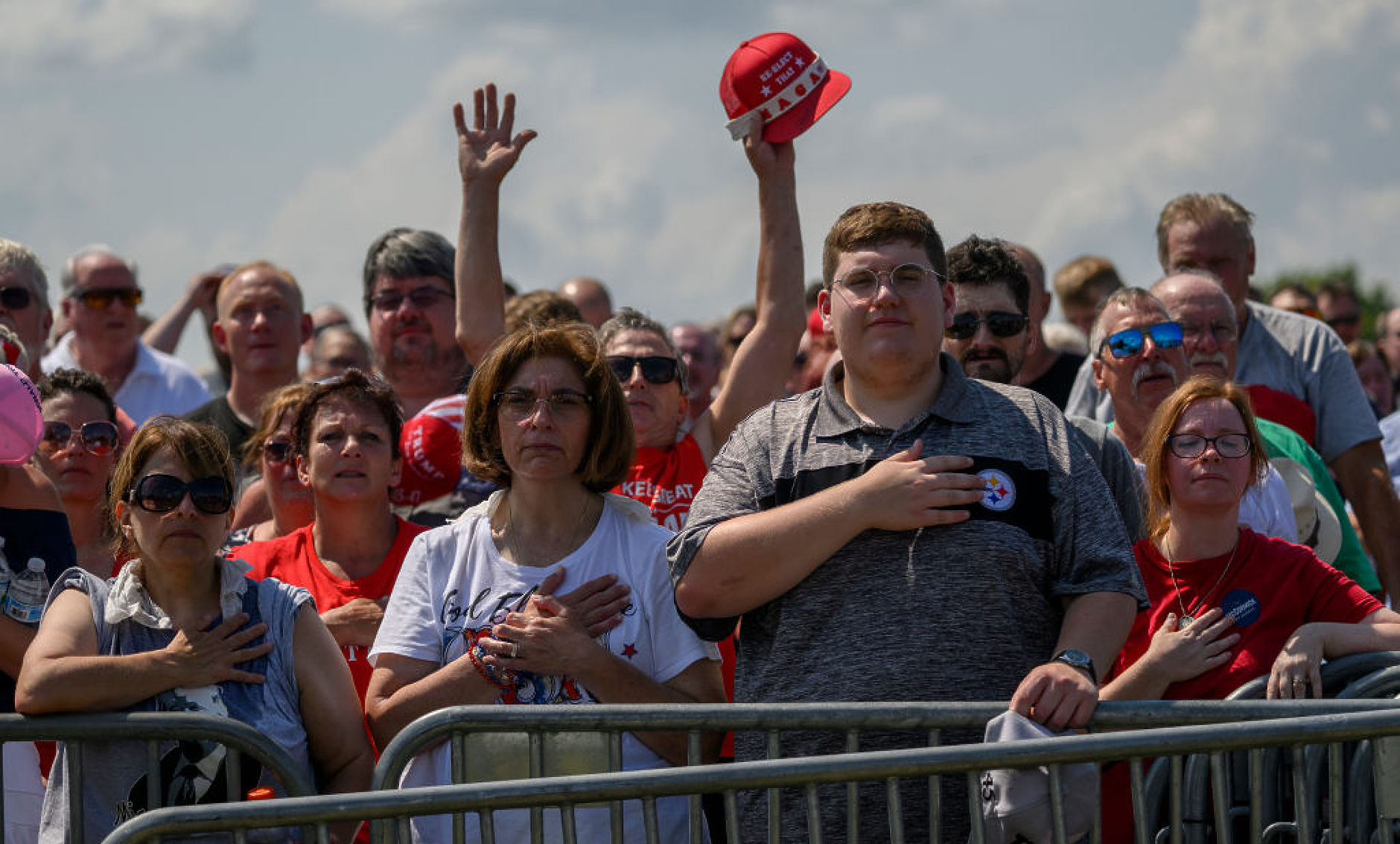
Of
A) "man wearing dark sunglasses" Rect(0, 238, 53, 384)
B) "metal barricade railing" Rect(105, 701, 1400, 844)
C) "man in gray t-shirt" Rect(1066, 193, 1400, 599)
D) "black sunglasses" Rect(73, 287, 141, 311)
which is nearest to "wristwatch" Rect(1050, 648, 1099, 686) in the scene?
"metal barricade railing" Rect(105, 701, 1400, 844)

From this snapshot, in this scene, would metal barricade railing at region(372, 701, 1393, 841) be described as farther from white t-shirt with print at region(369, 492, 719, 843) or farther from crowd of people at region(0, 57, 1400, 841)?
white t-shirt with print at region(369, 492, 719, 843)

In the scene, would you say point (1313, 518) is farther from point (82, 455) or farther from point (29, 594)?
point (82, 455)

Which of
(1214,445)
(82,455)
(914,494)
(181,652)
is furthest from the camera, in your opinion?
(82,455)

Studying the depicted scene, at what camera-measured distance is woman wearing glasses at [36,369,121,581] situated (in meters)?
5.37

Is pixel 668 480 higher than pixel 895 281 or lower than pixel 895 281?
lower

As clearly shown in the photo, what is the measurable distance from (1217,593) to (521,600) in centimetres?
185

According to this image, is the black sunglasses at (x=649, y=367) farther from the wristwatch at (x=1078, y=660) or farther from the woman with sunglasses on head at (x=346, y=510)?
the wristwatch at (x=1078, y=660)

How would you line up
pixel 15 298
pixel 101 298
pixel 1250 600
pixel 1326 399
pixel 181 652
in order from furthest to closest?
1. pixel 101 298
2. pixel 15 298
3. pixel 1326 399
4. pixel 1250 600
5. pixel 181 652

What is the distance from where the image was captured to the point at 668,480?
211 inches

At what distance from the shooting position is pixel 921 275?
13.2ft

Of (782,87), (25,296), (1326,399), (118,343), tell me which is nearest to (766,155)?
(782,87)

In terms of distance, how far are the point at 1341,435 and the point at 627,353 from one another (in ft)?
9.15

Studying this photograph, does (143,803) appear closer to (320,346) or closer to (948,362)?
(948,362)

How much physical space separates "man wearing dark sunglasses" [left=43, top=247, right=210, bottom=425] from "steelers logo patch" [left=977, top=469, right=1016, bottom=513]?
4.95 meters
